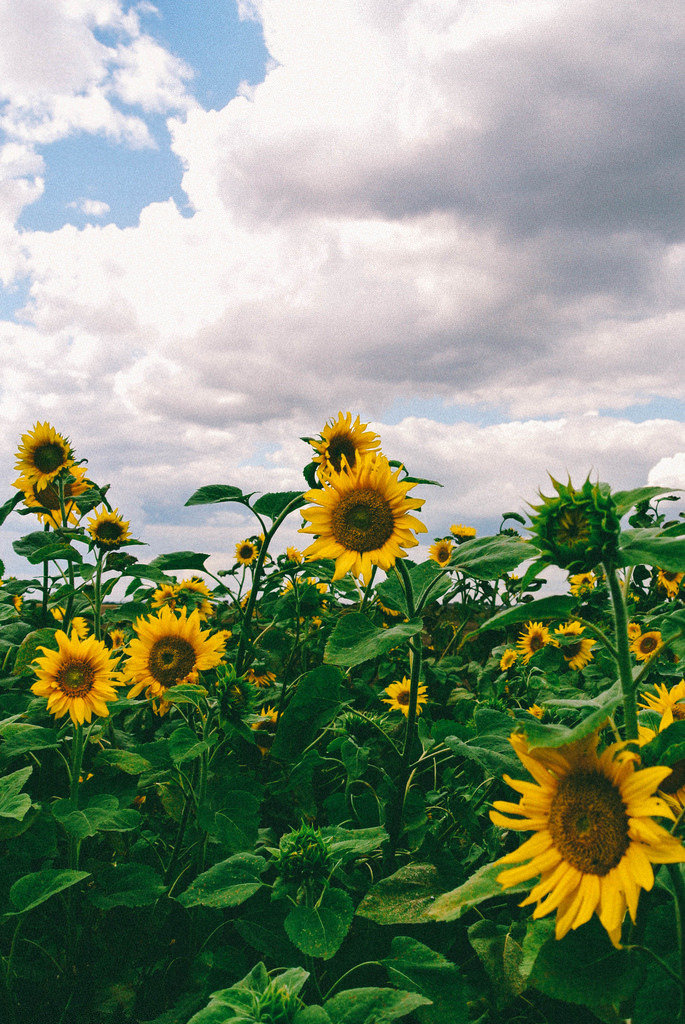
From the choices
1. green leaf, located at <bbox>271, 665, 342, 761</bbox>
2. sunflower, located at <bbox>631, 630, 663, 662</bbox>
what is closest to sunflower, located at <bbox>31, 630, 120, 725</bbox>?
green leaf, located at <bbox>271, 665, 342, 761</bbox>

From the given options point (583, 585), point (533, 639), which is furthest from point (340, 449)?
point (533, 639)

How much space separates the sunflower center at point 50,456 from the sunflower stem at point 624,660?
3381mm

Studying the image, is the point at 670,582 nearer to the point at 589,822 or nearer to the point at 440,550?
the point at 440,550

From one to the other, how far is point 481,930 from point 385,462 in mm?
1206

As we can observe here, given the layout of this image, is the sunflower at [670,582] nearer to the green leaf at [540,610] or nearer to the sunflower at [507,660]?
the sunflower at [507,660]

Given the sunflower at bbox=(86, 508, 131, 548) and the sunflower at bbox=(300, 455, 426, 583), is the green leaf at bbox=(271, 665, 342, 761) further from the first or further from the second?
the sunflower at bbox=(86, 508, 131, 548)

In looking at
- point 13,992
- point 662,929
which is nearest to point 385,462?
point 662,929

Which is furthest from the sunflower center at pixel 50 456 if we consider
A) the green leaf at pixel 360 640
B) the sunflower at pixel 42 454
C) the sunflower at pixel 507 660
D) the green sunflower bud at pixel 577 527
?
the green sunflower bud at pixel 577 527

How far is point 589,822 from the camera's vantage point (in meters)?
1.15

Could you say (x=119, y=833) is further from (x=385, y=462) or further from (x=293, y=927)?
(x=385, y=462)

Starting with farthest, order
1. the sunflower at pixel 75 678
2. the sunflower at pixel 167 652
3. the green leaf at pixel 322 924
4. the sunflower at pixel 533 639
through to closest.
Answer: the sunflower at pixel 533 639
the sunflower at pixel 167 652
the sunflower at pixel 75 678
the green leaf at pixel 322 924

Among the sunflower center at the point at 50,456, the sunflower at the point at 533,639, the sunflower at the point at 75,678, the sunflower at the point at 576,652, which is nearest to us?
the sunflower at the point at 75,678

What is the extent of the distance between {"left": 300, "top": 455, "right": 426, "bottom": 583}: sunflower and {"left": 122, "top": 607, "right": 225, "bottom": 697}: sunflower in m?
0.96

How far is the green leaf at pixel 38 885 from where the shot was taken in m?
1.85
